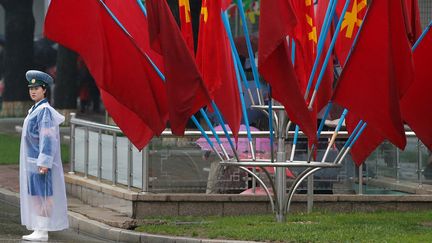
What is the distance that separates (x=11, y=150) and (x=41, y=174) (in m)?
13.6

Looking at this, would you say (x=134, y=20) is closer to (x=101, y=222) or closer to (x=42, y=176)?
(x=42, y=176)

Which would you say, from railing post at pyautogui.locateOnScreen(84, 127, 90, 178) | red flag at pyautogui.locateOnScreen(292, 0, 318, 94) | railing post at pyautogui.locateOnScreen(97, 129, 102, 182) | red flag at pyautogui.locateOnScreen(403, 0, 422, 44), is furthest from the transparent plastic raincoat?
railing post at pyautogui.locateOnScreen(84, 127, 90, 178)

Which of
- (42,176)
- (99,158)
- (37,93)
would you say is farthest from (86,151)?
(42,176)

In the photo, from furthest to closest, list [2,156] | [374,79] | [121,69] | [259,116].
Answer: [2,156], [259,116], [121,69], [374,79]

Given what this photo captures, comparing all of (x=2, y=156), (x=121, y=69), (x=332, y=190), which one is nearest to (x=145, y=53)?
(x=121, y=69)

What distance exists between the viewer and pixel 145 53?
1499 cm

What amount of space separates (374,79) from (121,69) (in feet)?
9.86

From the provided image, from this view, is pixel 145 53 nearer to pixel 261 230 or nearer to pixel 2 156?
pixel 261 230

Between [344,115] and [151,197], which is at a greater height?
[344,115]

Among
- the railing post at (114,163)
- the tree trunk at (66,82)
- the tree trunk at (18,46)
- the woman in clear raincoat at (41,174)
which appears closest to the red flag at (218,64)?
the woman in clear raincoat at (41,174)

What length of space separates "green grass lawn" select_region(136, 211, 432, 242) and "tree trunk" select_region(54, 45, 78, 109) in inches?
829

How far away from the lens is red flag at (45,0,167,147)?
1429 centimetres

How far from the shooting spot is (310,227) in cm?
1434

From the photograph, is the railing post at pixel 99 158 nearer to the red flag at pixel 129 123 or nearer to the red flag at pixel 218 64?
the red flag at pixel 129 123
